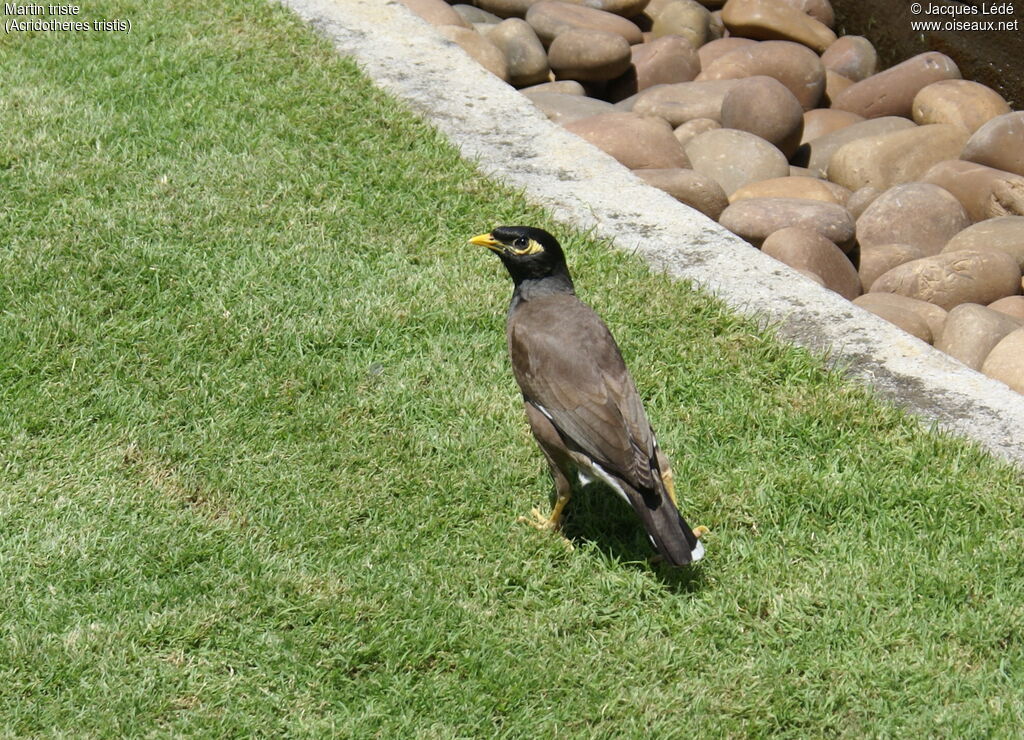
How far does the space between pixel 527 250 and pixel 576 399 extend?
2.31 ft

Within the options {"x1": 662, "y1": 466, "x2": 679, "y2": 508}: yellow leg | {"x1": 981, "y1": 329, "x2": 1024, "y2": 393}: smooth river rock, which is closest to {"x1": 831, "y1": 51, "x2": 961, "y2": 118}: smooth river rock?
{"x1": 981, "y1": 329, "x2": 1024, "y2": 393}: smooth river rock

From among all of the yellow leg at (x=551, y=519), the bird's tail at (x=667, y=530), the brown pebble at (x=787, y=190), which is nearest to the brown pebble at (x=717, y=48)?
the brown pebble at (x=787, y=190)

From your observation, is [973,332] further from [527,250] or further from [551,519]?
[551,519]

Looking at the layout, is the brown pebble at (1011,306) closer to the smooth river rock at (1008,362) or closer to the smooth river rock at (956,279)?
the smooth river rock at (956,279)

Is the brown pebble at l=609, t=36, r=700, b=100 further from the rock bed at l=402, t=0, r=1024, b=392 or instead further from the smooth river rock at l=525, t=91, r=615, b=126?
the smooth river rock at l=525, t=91, r=615, b=126

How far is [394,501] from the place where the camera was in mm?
4160

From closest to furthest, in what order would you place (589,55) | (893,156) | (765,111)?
1. (893,156)
2. (765,111)
3. (589,55)

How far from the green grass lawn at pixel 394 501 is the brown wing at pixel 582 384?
37 centimetres

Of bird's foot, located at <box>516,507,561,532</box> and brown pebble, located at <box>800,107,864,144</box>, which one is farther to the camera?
brown pebble, located at <box>800,107,864,144</box>

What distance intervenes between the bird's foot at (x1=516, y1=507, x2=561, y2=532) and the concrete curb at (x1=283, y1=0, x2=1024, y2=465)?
1453 millimetres

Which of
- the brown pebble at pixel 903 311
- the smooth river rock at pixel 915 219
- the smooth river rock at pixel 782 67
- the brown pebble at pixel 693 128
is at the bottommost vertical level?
the brown pebble at pixel 903 311

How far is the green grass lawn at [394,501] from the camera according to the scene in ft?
11.4

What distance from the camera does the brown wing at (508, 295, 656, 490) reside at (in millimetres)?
3869

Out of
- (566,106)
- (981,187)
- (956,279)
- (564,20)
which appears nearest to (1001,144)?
(981,187)
